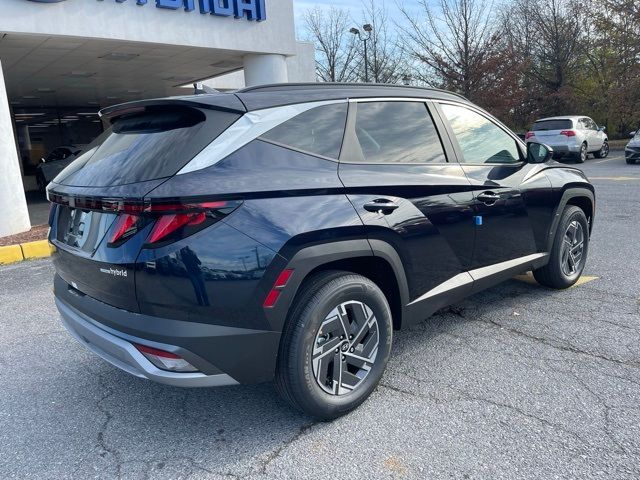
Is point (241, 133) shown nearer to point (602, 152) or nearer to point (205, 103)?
point (205, 103)

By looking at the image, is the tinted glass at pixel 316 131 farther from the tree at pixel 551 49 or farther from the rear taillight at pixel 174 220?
the tree at pixel 551 49

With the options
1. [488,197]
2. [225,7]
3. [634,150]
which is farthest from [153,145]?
[634,150]

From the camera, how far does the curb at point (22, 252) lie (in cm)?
727

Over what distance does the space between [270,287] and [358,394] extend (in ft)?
2.93

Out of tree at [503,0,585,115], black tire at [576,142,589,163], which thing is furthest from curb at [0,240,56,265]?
tree at [503,0,585,115]

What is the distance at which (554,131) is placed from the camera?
18906mm

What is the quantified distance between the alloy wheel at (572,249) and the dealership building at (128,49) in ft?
27.7

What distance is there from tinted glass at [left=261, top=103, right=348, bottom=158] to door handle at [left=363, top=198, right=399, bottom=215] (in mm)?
333

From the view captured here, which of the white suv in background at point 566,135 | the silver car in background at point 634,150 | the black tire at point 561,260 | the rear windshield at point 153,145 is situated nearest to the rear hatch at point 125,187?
the rear windshield at point 153,145

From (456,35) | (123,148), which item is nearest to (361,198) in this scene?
(123,148)

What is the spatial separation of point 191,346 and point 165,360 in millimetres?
162

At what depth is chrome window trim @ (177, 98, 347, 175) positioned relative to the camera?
237 centimetres

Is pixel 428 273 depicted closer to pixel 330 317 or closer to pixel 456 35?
pixel 330 317

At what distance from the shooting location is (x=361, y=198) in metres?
2.76
